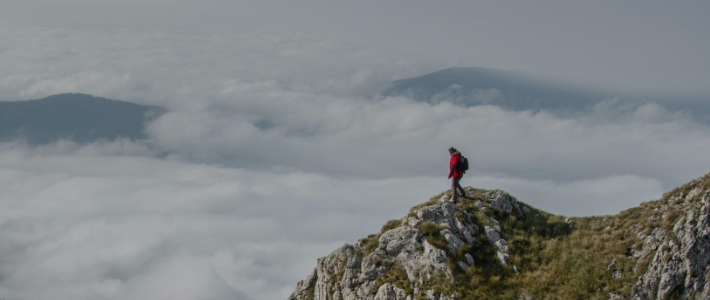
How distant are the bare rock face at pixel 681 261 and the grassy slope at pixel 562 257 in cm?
48

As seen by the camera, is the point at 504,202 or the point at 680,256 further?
the point at 504,202

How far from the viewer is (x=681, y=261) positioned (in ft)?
62.7

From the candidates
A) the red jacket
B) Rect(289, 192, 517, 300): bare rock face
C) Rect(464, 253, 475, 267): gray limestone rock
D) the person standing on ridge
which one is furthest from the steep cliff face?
the red jacket

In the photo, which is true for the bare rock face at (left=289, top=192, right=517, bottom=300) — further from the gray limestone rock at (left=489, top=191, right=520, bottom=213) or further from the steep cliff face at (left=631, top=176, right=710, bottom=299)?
the steep cliff face at (left=631, top=176, right=710, bottom=299)

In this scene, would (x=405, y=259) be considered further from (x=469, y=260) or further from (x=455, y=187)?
(x=455, y=187)

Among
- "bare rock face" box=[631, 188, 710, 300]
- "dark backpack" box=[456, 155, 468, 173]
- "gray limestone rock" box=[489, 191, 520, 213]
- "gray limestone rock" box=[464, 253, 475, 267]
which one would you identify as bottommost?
"bare rock face" box=[631, 188, 710, 300]

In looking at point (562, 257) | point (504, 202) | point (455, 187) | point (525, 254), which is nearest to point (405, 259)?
point (455, 187)

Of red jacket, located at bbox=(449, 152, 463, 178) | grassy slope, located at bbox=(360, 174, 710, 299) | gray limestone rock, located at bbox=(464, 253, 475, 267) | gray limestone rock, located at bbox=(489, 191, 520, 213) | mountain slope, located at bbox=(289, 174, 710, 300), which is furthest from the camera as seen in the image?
gray limestone rock, located at bbox=(489, 191, 520, 213)

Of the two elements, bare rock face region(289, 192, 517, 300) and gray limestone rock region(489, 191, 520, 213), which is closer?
bare rock face region(289, 192, 517, 300)

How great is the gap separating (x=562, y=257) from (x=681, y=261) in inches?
205

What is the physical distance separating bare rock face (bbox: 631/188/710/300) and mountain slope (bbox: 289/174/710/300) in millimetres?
39

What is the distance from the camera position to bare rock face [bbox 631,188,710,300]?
60.7ft

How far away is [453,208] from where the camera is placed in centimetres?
2859

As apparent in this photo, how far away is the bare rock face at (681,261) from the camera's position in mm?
18516
